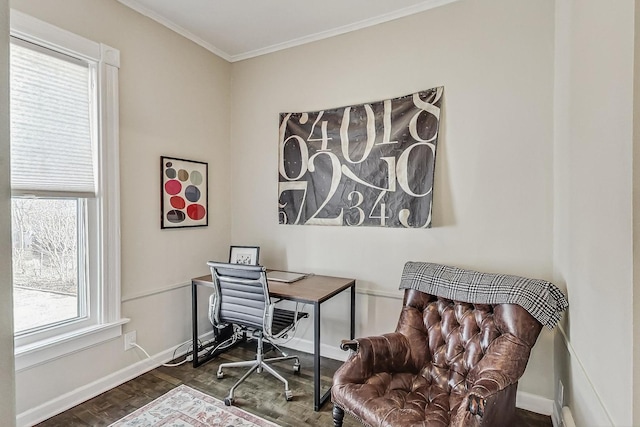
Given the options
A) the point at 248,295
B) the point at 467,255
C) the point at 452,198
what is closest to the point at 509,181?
the point at 452,198

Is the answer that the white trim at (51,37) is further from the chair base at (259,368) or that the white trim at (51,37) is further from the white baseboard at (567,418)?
the white baseboard at (567,418)

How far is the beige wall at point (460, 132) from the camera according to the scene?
2.20m

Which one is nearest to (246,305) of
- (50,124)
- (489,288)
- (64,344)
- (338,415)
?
(338,415)

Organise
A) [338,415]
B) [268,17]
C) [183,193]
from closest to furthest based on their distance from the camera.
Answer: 1. [338,415]
2. [268,17]
3. [183,193]

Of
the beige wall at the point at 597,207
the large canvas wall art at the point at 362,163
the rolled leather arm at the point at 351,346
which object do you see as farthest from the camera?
the large canvas wall art at the point at 362,163

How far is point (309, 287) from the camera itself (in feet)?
8.41

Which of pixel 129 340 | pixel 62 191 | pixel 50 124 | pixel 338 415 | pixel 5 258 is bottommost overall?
pixel 338 415

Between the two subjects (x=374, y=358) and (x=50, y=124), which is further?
(x=50, y=124)

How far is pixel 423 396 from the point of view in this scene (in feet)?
5.94

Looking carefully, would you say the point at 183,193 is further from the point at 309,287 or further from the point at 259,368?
the point at 259,368

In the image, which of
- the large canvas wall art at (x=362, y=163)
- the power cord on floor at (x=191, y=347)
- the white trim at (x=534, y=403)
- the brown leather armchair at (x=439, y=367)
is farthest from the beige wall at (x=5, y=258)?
the white trim at (x=534, y=403)

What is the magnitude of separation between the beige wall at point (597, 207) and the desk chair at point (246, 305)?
174 cm

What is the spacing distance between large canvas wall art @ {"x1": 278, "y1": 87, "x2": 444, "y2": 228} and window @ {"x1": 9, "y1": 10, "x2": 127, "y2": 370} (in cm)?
139

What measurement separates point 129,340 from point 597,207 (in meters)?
2.99
